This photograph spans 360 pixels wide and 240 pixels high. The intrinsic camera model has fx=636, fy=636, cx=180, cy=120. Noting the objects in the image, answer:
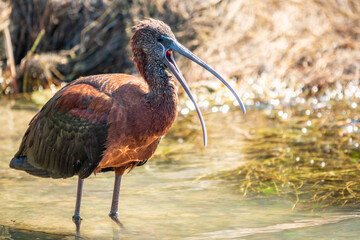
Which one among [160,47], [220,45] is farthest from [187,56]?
[220,45]

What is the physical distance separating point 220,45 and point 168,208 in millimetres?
6654

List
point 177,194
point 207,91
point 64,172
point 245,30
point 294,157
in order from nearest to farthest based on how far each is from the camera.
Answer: point 64,172
point 177,194
point 294,157
point 207,91
point 245,30

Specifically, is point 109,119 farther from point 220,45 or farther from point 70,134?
point 220,45

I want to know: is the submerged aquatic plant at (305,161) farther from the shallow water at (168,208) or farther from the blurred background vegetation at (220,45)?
the blurred background vegetation at (220,45)

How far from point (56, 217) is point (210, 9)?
277 inches

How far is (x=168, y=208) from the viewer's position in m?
5.71

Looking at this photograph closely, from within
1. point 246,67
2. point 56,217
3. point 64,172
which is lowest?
point 56,217

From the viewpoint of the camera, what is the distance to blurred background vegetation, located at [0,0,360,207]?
450 inches

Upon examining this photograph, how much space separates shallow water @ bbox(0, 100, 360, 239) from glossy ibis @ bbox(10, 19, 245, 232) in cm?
31

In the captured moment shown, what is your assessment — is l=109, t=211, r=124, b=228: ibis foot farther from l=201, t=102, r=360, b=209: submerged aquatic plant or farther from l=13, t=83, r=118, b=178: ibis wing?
l=201, t=102, r=360, b=209: submerged aquatic plant

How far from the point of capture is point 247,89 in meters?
11.6

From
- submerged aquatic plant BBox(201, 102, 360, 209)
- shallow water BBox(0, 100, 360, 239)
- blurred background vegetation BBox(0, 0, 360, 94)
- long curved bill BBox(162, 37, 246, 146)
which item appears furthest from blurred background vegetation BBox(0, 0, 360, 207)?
long curved bill BBox(162, 37, 246, 146)

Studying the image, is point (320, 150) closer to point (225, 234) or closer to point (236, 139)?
point (236, 139)

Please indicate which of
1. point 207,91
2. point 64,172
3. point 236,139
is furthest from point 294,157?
point 207,91
